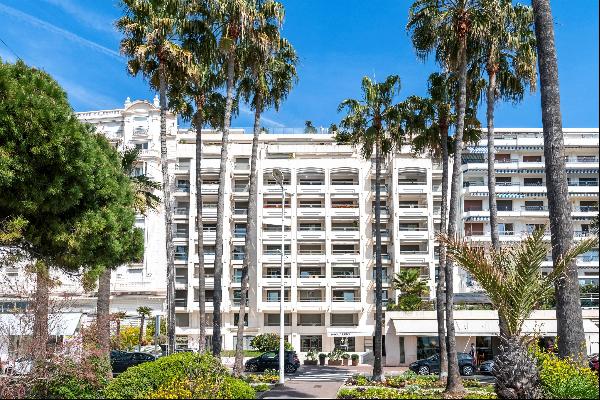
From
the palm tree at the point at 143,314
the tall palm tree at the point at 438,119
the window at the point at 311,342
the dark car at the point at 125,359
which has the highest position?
the tall palm tree at the point at 438,119

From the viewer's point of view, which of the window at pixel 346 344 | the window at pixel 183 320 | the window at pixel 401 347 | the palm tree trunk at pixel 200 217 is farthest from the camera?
the window at pixel 183 320

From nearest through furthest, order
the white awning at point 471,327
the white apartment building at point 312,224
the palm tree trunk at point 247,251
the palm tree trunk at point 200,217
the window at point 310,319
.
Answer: the palm tree trunk at point 247,251 → the palm tree trunk at point 200,217 → the white awning at point 471,327 → the white apartment building at point 312,224 → the window at point 310,319

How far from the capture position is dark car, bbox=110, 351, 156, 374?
38375mm

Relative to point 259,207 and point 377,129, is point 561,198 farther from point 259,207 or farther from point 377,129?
point 259,207

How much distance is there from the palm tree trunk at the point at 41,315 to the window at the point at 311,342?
3914cm

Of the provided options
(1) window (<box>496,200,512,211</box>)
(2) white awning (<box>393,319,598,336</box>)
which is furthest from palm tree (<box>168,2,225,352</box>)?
(1) window (<box>496,200,512,211</box>)

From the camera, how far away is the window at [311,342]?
198 ft

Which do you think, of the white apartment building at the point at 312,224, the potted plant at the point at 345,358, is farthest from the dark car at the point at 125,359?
the white apartment building at the point at 312,224

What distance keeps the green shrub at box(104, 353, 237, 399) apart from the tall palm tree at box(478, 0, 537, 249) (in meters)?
17.0

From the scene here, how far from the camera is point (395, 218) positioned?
2435 inches

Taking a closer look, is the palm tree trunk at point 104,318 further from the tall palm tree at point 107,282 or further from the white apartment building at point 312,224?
the white apartment building at point 312,224

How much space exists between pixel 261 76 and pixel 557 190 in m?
20.3

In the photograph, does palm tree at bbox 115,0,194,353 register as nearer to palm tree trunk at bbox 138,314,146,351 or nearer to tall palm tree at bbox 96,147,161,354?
tall palm tree at bbox 96,147,161,354

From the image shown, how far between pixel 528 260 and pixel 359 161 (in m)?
47.7
